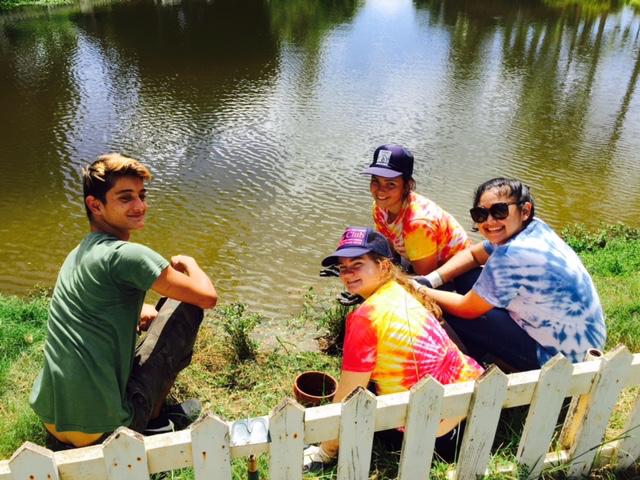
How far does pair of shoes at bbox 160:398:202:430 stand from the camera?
2979 mm

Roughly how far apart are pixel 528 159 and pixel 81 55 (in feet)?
46.5

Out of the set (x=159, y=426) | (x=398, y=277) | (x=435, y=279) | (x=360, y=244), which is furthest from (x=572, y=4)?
(x=159, y=426)

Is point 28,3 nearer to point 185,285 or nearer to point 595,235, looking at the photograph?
point 595,235

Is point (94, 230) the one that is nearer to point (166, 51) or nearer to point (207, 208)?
point (207, 208)

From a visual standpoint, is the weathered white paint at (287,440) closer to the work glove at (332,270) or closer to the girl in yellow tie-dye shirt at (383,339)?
the girl in yellow tie-dye shirt at (383,339)

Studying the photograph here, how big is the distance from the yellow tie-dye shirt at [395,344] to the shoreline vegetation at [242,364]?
19.0 inches

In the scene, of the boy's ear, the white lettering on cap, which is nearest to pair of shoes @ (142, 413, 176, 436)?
the boy's ear

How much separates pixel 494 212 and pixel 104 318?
208 centimetres

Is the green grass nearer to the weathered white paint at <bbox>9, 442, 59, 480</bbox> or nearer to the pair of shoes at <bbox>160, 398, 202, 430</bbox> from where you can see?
the pair of shoes at <bbox>160, 398, 202, 430</bbox>

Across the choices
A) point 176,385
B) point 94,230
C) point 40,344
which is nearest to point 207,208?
point 40,344

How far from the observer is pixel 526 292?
2.70 metres

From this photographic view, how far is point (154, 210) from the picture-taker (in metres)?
7.28

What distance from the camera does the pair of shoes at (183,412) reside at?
2979 millimetres

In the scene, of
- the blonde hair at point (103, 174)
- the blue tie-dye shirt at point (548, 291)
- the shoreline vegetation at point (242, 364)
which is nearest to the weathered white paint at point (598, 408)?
the shoreline vegetation at point (242, 364)
